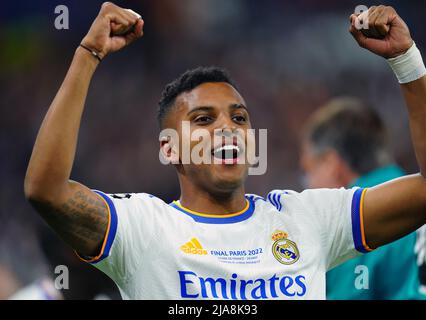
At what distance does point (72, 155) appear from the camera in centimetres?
242

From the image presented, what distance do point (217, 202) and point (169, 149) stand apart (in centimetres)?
36

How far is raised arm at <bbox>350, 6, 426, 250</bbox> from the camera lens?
8.89ft

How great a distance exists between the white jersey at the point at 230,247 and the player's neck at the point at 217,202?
0.12 feet

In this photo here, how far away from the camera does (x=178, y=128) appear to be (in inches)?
119

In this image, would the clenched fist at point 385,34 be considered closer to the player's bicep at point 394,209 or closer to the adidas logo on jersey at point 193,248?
the player's bicep at point 394,209

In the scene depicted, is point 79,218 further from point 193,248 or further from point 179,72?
point 179,72

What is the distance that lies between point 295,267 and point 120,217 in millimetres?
711

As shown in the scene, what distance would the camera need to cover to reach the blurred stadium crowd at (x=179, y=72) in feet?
20.9

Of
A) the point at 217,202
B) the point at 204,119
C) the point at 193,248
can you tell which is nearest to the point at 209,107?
the point at 204,119

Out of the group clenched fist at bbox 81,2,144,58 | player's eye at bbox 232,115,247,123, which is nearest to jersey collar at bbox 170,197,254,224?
player's eye at bbox 232,115,247,123

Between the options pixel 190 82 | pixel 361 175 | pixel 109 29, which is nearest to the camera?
pixel 109 29

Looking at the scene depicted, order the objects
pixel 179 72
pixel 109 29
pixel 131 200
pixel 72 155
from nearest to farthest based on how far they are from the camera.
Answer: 1. pixel 72 155
2. pixel 109 29
3. pixel 131 200
4. pixel 179 72

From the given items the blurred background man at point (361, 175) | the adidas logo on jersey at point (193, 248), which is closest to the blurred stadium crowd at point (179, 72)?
the blurred background man at point (361, 175)
